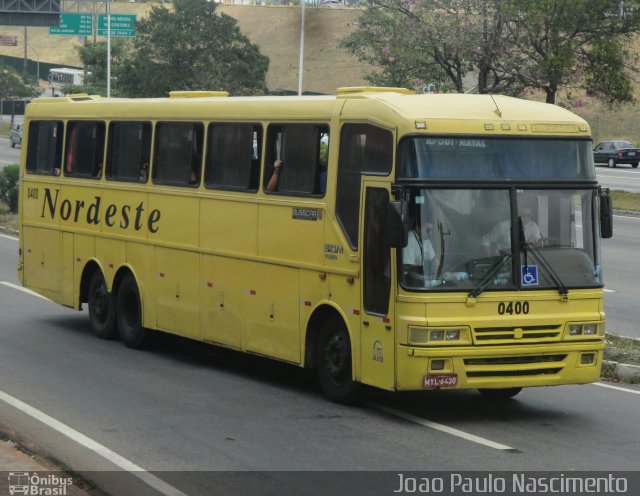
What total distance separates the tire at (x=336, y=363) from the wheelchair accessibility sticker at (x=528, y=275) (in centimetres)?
175

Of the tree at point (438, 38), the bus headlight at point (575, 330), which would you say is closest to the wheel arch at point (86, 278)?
the bus headlight at point (575, 330)

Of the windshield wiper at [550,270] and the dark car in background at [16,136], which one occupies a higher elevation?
the dark car in background at [16,136]

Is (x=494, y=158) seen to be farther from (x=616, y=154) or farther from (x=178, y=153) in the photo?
(x=616, y=154)

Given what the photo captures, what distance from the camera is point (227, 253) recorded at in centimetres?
1370

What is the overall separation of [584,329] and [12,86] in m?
103

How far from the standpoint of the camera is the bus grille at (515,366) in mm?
10914

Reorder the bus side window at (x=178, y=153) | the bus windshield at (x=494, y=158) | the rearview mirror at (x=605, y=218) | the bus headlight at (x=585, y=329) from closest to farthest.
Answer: the bus windshield at (x=494, y=158), the bus headlight at (x=585, y=329), the rearview mirror at (x=605, y=218), the bus side window at (x=178, y=153)

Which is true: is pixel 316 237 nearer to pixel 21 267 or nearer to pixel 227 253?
pixel 227 253

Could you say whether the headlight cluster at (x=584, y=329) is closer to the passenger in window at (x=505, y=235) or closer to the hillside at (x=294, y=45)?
the passenger in window at (x=505, y=235)

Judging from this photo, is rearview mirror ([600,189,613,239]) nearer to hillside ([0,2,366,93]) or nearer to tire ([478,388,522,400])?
tire ([478,388,522,400])

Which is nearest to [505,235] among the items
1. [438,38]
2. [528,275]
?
[528,275]

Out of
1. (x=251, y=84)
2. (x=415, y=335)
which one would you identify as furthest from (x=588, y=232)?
(x=251, y=84)

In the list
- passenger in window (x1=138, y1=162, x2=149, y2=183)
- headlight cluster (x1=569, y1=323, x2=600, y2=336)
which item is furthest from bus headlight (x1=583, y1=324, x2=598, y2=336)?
passenger in window (x1=138, y1=162, x2=149, y2=183)

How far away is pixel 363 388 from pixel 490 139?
2626 mm
